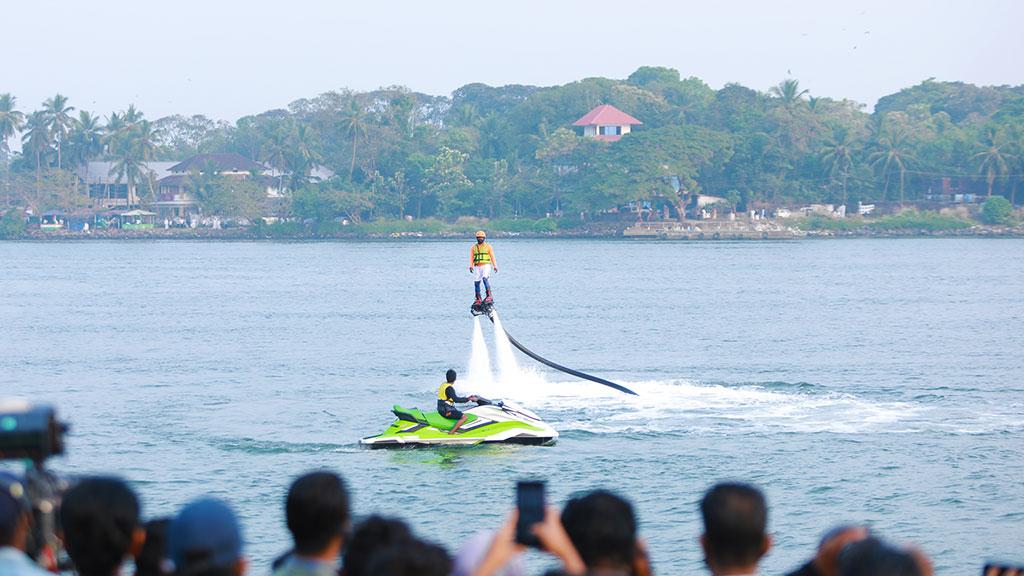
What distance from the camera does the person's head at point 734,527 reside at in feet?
22.7

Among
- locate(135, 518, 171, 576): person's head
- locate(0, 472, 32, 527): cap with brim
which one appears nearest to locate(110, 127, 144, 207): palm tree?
locate(135, 518, 171, 576): person's head

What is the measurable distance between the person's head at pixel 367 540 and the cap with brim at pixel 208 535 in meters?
0.76

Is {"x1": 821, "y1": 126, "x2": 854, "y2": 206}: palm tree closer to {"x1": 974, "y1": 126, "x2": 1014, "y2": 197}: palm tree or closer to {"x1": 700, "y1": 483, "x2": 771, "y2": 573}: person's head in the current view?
{"x1": 974, "y1": 126, "x2": 1014, "y2": 197}: palm tree

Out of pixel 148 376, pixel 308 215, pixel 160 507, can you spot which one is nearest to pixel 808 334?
pixel 148 376

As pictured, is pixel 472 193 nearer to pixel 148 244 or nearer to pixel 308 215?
pixel 308 215

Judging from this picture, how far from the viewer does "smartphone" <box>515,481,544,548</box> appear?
628 centimetres

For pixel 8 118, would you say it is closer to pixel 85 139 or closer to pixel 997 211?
pixel 85 139

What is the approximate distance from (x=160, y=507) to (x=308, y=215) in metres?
141

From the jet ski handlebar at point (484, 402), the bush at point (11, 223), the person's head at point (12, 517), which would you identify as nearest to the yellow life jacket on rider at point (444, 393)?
the jet ski handlebar at point (484, 402)

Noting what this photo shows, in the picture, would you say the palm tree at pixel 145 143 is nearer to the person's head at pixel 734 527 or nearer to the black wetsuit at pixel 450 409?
the black wetsuit at pixel 450 409

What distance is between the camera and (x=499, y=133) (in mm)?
172625

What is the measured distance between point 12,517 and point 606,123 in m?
158

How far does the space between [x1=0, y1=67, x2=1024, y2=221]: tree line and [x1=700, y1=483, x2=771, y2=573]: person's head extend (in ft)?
459

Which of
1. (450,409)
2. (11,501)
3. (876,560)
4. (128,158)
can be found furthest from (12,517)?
(128,158)
